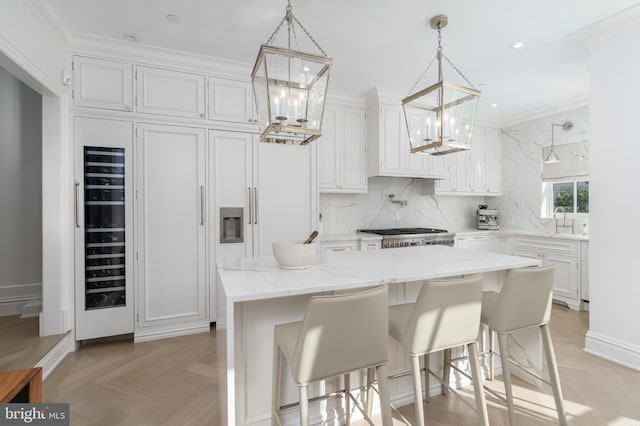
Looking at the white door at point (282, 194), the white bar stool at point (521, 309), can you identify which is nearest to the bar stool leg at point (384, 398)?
the white bar stool at point (521, 309)

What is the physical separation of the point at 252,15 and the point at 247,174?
145 cm

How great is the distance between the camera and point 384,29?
2.65 metres

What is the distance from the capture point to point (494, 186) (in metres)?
5.16

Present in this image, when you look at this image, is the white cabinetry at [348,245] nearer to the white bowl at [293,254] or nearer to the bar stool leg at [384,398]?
the white bowl at [293,254]

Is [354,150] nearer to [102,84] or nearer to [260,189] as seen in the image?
[260,189]

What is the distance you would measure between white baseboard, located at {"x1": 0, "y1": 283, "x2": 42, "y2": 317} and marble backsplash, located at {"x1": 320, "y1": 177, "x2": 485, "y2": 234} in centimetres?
342

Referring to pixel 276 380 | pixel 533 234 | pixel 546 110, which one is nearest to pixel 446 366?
pixel 276 380

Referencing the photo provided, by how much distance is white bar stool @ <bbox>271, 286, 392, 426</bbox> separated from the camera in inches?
47.8

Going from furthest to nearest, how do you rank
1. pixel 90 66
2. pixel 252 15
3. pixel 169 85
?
pixel 169 85
pixel 90 66
pixel 252 15

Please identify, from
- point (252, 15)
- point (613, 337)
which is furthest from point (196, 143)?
point (613, 337)

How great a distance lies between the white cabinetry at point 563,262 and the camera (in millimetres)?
3793

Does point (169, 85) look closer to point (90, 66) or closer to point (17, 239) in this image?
point (90, 66)

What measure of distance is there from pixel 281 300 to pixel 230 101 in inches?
93.5

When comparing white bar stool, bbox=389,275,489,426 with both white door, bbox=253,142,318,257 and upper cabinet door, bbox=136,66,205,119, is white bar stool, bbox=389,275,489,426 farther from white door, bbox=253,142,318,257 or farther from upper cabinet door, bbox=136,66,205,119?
upper cabinet door, bbox=136,66,205,119
